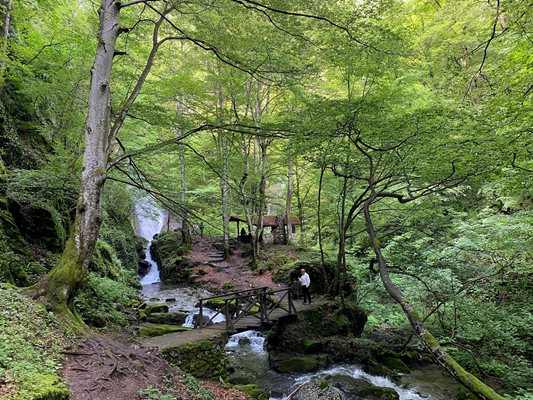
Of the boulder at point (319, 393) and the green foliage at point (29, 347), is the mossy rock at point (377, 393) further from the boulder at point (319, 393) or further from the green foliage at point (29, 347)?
the green foliage at point (29, 347)

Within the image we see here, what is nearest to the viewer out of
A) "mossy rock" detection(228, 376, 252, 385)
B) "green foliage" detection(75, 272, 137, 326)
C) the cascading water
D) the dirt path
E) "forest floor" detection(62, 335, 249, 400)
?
"forest floor" detection(62, 335, 249, 400)

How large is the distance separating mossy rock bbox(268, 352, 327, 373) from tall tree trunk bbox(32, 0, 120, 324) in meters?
6.23

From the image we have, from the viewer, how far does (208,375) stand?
7559 mm

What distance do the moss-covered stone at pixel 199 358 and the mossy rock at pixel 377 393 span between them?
3.51m

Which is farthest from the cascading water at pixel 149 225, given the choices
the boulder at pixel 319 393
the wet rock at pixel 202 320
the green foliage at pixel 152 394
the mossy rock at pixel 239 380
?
the green foliage at pixel 152 394

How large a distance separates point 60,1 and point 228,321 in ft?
39.5

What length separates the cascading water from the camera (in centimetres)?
1971

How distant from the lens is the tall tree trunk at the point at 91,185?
215 inches

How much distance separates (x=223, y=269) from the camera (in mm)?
17516

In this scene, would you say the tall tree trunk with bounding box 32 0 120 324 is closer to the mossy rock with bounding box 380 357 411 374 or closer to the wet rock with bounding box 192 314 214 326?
the wet rock with bounding box 192 314 214 326

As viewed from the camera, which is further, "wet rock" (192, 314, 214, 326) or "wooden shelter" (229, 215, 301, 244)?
"wooden shelter" (229, 215, 301, 244)

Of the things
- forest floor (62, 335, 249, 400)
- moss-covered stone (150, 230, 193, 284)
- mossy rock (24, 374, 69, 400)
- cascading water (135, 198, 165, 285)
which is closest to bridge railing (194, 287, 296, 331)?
forest floor (62, 335, 249, 400)

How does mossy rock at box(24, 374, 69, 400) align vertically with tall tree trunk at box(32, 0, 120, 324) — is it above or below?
below

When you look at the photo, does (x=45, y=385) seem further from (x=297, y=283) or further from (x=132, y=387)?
(x=297, y=283)
